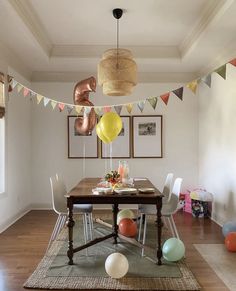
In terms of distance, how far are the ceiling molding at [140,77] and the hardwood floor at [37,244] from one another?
93.9 inches

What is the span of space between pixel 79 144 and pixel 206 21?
3.17 meters

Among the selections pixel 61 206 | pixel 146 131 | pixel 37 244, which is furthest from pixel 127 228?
pixel 146 131

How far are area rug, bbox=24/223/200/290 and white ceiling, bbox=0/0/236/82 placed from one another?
8.22 feet

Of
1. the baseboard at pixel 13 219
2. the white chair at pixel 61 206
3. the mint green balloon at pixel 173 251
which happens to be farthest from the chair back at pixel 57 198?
the mint green balloon at pixel 173 251

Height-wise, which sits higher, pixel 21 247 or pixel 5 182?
pixel 5 182

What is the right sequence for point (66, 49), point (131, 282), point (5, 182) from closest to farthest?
A: point (131, 282) < point (5, 182) < point (66, 49)

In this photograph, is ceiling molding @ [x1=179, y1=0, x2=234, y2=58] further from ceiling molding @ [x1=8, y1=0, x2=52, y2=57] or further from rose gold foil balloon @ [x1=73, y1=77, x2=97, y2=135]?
Answer: ceiling molding @ [x1=8, y1=0, x2=52, y2=57]

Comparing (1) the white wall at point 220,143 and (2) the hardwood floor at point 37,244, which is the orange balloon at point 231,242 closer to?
(2) the hardwood floor at point 37,244

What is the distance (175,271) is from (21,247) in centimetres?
176

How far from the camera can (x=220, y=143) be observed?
4648 mm

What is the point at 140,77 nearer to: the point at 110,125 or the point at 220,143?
the point at 220,143

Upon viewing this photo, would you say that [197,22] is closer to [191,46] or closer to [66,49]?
[191,46]

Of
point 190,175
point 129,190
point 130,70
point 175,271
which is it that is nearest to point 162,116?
point 190,175

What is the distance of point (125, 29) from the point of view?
416 cm
